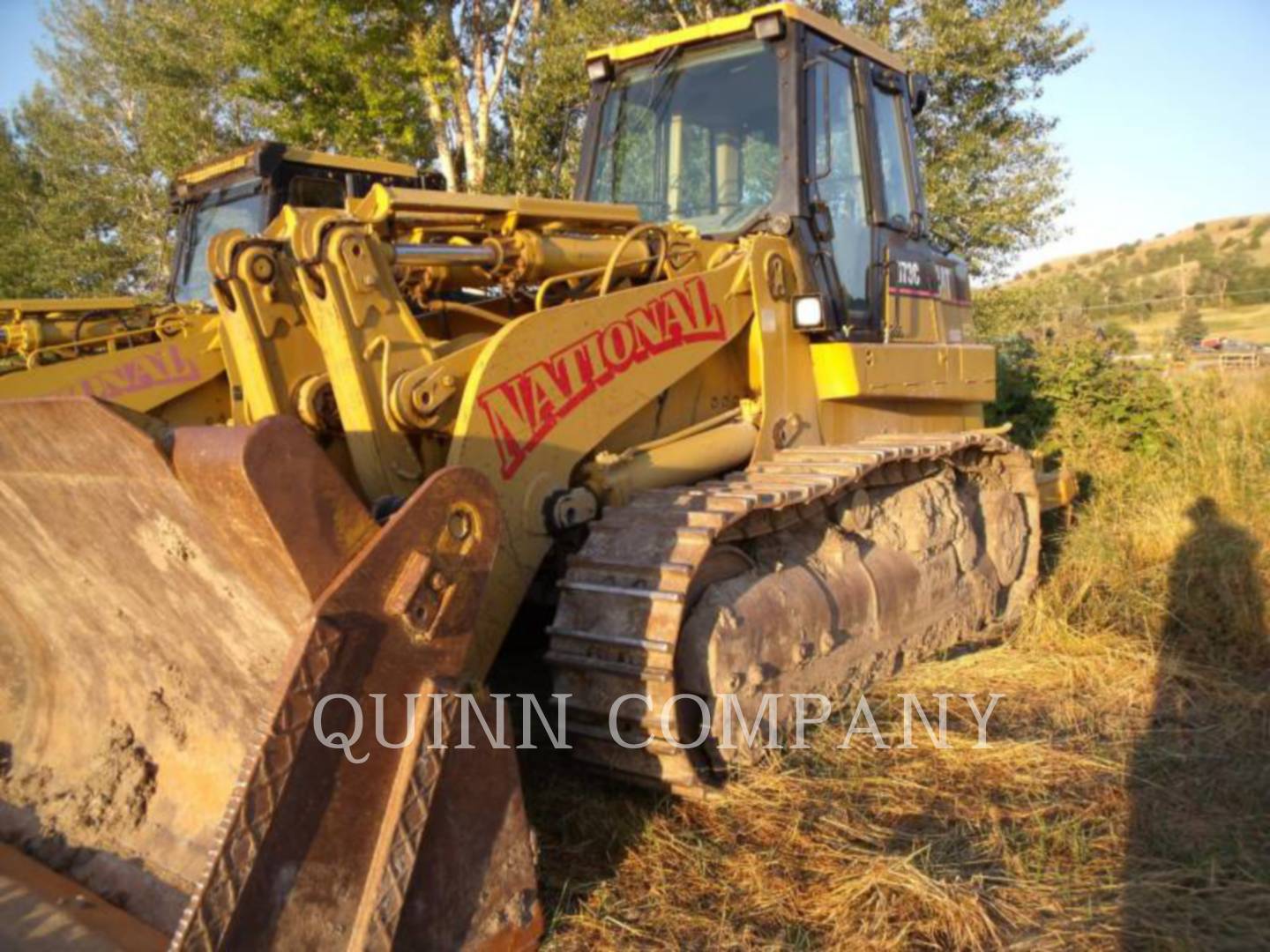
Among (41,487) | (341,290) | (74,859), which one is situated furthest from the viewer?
(341,290)

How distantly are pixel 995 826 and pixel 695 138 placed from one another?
3.36 m

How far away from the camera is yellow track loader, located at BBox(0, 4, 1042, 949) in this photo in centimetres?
230

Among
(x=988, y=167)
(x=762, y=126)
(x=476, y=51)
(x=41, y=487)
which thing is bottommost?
(x=41, y=487)

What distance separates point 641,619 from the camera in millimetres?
3150

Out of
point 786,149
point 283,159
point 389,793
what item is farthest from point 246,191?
point 389,793

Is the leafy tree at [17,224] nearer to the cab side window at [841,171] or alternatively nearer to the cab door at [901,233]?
the cab door at [901,233]

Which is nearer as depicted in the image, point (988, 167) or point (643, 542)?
point (643, 542)

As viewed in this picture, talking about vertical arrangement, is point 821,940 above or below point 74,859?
below

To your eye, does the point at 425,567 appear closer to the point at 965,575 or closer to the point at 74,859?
the point at 74,859

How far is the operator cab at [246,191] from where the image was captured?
8.76 metres

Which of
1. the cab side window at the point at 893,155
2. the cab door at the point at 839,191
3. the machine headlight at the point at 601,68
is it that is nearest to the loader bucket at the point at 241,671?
the cab door at the point at 839,191

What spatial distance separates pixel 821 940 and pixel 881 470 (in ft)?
7.45

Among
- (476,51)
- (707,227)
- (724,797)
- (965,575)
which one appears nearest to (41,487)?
(724,797)

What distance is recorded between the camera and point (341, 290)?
10.6 ft
